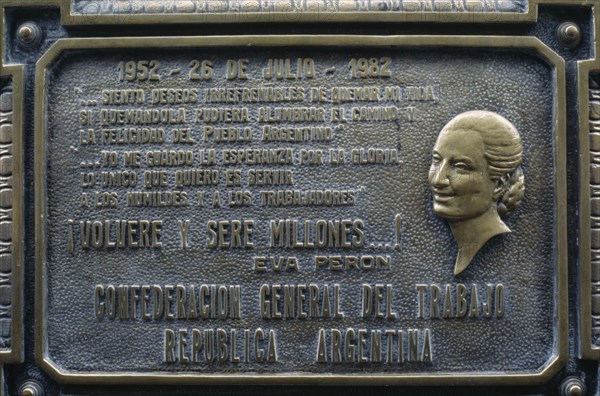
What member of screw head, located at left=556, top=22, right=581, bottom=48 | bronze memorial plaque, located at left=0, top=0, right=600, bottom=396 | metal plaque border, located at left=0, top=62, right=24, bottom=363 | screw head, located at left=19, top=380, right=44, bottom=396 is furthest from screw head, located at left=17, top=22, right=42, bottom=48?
screw head, located at left=556, top=22, right=581, bottom=48

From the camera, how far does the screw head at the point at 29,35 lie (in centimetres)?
305

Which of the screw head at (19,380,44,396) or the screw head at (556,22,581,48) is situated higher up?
the screw head at (556,22,581,48)

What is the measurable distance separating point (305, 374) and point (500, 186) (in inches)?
46.1

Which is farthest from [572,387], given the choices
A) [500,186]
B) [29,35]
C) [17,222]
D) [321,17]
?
[29,35]

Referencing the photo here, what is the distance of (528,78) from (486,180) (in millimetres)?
521

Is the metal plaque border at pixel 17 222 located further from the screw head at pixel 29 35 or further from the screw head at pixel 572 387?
the screw head at pixel 572 387

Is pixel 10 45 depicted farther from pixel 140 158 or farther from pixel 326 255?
pixel 326 255

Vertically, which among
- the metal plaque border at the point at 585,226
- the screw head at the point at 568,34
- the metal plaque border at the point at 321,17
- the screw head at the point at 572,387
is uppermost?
the metal plaque border at the point at 321,17

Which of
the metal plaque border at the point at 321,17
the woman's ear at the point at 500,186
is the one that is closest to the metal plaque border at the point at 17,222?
the metal plaque border at the point at 321,17

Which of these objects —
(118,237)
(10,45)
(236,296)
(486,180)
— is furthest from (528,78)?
(10,45)

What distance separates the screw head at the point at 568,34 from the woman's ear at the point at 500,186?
0.68 metres

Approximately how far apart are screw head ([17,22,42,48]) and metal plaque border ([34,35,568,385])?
0.36 ft

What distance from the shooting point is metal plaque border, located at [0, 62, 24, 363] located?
2.96 metres

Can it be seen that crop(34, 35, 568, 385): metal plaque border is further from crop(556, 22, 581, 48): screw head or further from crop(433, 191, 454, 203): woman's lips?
crop(433, 191, 454, 203): woman's lips
